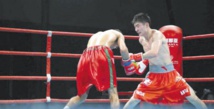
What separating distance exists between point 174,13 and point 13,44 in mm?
3080

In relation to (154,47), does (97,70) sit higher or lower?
lower

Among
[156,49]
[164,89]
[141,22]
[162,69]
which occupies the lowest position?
[164,89]

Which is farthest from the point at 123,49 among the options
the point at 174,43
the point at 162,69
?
the point at 174,43

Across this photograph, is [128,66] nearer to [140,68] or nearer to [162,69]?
[140,68]

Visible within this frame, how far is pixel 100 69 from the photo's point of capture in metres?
3.20

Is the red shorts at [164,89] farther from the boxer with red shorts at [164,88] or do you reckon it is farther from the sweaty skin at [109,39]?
the sweaty skin at [109,39]

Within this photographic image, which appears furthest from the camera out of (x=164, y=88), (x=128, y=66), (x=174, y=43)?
(x=174, y=43)

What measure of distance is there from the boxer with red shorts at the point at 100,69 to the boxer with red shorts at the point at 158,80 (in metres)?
0.24

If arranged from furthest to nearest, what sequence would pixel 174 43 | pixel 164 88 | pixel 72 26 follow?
pixel 72 26
pixel 174 43
pixel 164 88

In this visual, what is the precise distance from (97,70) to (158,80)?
2.02ft

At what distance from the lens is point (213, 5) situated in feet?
25.1

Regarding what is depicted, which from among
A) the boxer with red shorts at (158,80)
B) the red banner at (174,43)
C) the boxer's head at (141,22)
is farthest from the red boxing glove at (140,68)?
the red banner at (174,43)

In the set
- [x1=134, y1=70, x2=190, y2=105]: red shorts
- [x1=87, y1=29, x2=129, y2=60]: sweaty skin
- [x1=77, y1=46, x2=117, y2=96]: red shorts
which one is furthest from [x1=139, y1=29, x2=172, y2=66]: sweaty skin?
[x1=77, y1=46, x2=117, y2=96]: red shorts

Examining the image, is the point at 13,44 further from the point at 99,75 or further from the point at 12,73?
the point at 99,75
